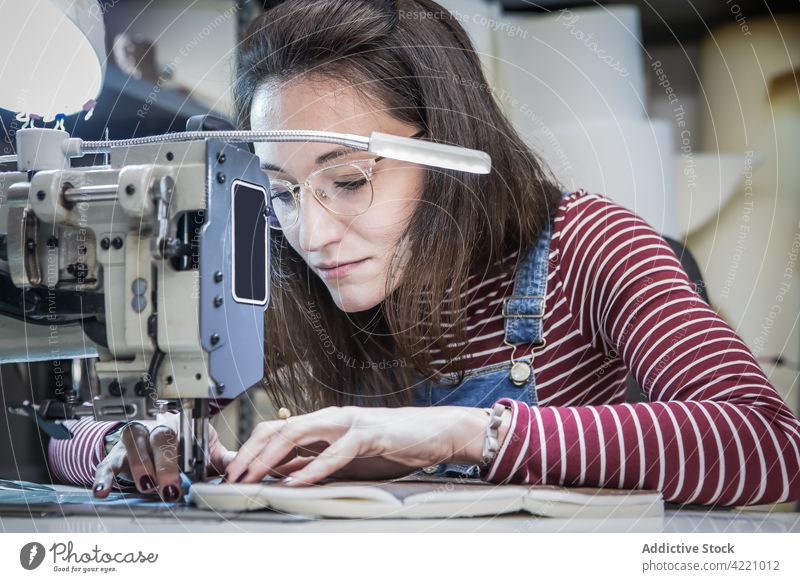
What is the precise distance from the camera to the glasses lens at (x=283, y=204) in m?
0.77

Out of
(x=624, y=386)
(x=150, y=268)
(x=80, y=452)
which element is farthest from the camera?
(x=624, y=386)

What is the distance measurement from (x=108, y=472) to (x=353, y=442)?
0.68 feet

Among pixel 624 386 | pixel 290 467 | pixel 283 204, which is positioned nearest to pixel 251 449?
pixel 290 467

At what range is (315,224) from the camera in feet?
2.57

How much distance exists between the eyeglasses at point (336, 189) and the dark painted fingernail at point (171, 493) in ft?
0.88

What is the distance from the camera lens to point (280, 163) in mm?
760

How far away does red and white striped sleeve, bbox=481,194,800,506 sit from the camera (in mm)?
609

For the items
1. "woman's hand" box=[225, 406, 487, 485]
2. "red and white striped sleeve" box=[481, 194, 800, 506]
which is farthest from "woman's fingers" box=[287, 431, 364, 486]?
"red and white striped sleeve" box=[481, 194, 800, 506]

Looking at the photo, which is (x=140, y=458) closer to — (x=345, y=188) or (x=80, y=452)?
(x=80, y=452)

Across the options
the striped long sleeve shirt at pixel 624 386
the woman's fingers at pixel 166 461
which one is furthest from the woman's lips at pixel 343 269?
the woman's fingers at pixel 166 461

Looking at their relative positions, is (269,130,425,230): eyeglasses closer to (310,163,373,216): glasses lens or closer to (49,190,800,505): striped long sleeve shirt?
(310,163,373,216): glasses lens

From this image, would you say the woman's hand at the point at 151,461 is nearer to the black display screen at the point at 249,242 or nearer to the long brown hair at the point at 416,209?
the black display screen at the point at 249,242

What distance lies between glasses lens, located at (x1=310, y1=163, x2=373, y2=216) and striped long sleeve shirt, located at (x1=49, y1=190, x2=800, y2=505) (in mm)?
148
